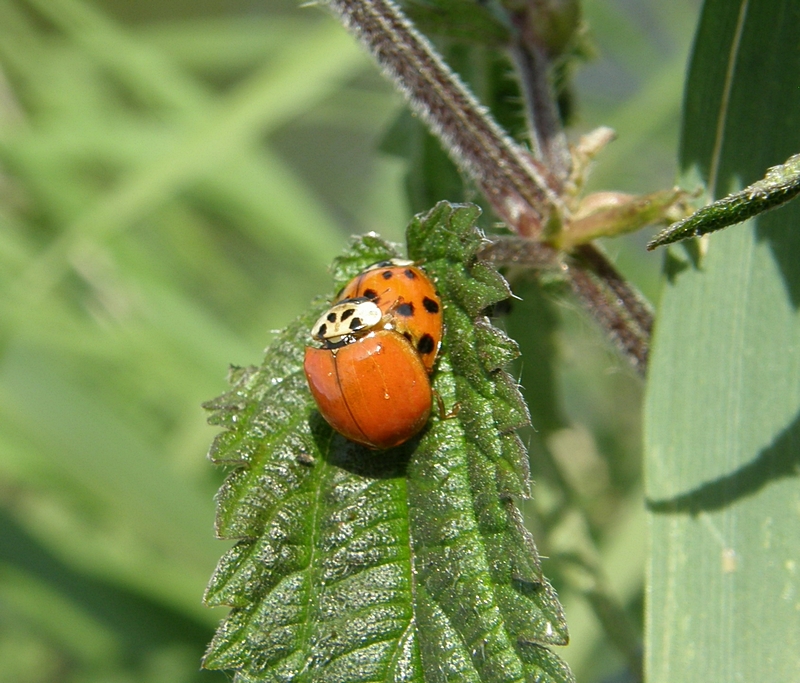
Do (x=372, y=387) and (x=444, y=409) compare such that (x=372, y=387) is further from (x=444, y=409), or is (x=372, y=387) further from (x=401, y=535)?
(x=401, y=535)

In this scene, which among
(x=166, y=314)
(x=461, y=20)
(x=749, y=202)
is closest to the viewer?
(x=749, y=202)

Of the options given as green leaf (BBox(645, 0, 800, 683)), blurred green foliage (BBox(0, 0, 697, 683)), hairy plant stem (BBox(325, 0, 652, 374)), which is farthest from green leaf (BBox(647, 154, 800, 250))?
blurred green foliage (BBox(0, 0, 697, 683))

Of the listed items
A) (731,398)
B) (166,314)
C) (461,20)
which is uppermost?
(461,20)

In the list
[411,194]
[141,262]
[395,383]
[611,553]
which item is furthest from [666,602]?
[141,262]

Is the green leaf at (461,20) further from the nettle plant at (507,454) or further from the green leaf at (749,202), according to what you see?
the green leaf at (749,202)

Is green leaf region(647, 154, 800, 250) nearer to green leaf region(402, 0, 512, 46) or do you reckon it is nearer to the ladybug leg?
the ladybug leg

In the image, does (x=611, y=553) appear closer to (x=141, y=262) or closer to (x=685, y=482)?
(x=685, y=482)

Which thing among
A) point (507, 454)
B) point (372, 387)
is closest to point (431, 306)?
point (372, 387)
